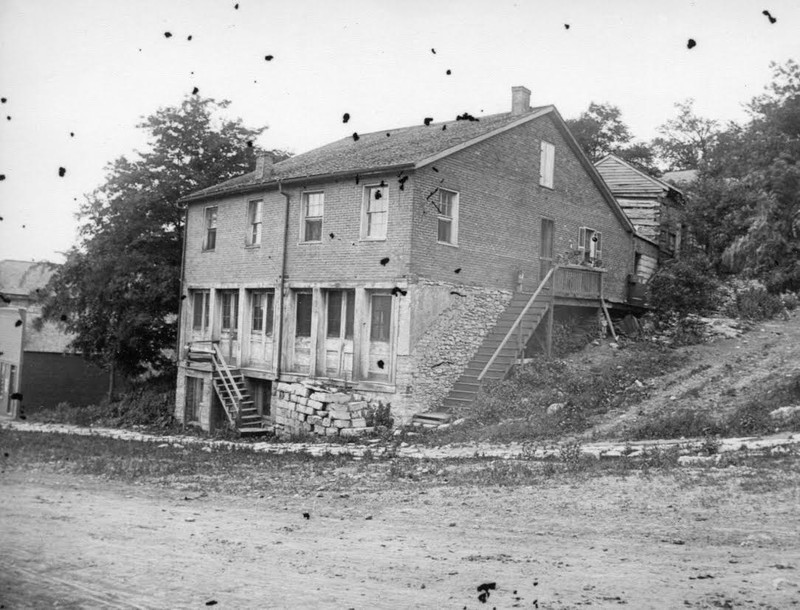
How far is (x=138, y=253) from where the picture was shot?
97.0ft

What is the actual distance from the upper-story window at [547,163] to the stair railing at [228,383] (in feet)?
40.3

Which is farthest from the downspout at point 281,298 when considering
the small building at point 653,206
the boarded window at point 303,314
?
the small building at point 653,206

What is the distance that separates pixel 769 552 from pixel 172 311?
2707 cm

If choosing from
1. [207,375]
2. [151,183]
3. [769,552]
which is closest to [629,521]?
[769,552]

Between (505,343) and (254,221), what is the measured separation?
32.0ft

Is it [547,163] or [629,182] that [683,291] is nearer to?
[547,163]

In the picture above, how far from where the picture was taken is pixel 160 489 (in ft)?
38.2

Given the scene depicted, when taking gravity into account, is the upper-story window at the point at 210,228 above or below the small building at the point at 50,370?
above

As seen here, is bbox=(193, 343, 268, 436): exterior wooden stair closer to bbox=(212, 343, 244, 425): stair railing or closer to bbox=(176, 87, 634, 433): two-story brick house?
bbox=(212, 343, 244, 425): stair railing

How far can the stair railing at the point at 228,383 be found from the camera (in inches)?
940

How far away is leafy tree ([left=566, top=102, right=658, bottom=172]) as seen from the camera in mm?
57344

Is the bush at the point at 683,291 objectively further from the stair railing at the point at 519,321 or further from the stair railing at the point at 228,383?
the stair railing at the point at 228,383

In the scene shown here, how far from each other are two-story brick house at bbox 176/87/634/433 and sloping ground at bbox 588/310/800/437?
4.25 meters

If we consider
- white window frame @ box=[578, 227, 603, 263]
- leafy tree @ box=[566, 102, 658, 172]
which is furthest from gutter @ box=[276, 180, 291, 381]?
leafy tree @ box=[566, 102, 658, 172]
